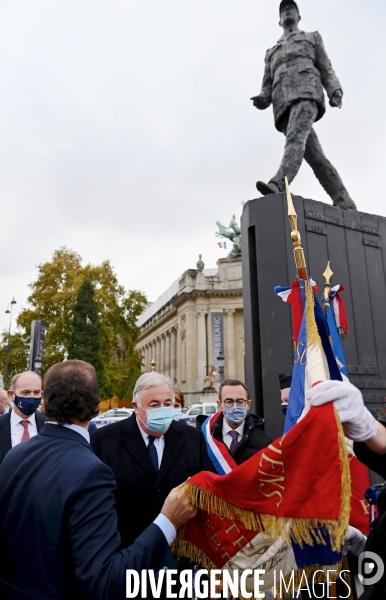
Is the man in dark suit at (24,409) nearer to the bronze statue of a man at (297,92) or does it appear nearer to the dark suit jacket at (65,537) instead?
the dark suit jacket at (65,537)

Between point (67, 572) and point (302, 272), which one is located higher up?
point (302, 272)

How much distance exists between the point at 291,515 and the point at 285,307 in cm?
446

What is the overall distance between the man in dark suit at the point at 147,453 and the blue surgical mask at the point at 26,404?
5.80ft

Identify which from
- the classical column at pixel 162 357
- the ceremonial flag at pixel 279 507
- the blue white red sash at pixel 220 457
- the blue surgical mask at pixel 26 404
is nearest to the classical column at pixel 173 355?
the classical column at pixel 162 357

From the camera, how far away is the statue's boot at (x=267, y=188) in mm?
6797

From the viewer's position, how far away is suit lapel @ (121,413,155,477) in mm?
3027

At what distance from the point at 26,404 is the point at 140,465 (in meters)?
2.26

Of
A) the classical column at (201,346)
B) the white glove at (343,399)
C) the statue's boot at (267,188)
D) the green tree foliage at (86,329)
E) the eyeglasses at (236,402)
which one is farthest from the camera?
the classical column at (201,346)

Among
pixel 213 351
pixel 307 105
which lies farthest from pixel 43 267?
pixel 307 105

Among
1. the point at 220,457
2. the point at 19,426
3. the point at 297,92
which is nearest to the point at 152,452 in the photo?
the point at 220,457

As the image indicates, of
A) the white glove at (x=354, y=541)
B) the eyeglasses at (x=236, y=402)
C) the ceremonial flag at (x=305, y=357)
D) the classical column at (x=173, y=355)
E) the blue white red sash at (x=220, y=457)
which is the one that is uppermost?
the classical column at (x=173, y=355)

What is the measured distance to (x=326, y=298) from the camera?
5328mm

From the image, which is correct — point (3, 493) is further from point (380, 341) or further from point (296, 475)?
point (380, 341)

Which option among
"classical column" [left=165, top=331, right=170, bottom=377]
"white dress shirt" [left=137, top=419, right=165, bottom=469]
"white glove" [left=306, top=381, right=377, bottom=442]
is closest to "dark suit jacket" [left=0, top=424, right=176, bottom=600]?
"white glove" [left=306, top=381, right=377, bottom=442]
